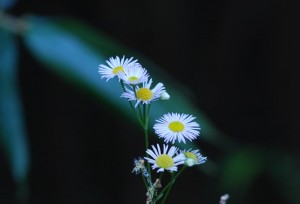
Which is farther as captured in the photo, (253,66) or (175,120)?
(253,66)

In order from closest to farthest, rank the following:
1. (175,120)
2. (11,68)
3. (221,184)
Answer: (175,120) < (11,68) < (221,184)

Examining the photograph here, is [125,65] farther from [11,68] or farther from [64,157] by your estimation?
[64,157]

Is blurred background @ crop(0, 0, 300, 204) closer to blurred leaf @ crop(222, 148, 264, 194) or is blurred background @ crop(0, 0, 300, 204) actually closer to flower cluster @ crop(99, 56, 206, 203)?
blurred leaf @ crop(222, 148, 264, 194)

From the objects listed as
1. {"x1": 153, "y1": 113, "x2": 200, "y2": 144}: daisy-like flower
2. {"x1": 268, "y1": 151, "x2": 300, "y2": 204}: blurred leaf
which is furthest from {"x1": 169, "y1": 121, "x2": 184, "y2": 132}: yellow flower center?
{"x1": 268, "y1": 151, "x2": 300, "y2": 204}: blurred leaf

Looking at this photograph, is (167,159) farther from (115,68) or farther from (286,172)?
(286,172)

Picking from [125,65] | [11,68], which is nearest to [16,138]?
[11,68]

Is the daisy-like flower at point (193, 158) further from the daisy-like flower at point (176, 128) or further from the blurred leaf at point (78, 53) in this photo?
the blurred leaf at point (78, 53)
